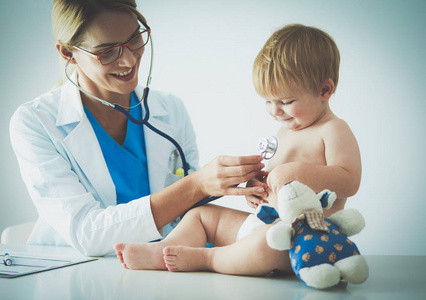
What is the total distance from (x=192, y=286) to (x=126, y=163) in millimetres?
719

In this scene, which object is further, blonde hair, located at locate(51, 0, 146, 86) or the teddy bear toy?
blonde hair, located at locate(51, 0, 146, 86)

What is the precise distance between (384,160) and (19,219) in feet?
8.18

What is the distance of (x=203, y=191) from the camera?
1215 millimetres

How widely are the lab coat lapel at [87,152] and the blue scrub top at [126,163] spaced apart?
5cm

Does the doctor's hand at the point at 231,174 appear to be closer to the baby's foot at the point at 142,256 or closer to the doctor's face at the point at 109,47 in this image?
the baby's foot at the point at 142,256

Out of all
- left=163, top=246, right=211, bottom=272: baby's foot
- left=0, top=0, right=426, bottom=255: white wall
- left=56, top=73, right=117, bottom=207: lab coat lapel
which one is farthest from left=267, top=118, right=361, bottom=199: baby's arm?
left=0, top=0, right=426, bottom=255: white wall

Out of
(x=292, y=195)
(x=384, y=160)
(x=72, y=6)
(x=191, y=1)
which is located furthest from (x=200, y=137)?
(x=292, y=195)

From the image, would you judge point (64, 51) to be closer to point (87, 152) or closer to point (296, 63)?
point (87, 152)

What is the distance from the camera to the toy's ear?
0.85 meters

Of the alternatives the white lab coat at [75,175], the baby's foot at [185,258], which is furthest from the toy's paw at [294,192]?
the white lab coat at [75,175]

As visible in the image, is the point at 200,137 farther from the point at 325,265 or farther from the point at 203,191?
the point at 325,265

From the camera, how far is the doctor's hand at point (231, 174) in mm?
1080

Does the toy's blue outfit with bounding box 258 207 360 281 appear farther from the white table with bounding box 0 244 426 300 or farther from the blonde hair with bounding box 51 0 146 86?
the blonde hair with bounding box 51 0 146 86

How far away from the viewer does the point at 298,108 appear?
3.64 feet
